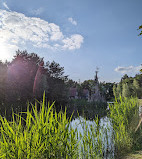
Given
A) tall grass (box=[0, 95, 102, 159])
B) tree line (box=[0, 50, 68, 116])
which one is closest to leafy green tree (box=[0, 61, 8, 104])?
tree line (box=[0, 50, 68, 116])

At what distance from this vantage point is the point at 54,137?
2.36m

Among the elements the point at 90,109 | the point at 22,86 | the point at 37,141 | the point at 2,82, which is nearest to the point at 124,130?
Result: the point at 37,141

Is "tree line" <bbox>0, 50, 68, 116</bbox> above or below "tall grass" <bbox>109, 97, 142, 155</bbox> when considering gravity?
above

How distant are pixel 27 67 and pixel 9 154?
17.9 metres

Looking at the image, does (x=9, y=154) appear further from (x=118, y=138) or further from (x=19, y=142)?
(x=118, y=138)

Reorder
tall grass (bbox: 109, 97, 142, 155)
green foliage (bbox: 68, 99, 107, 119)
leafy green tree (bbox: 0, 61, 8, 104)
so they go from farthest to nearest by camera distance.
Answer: green foliage (bbox: 68, 99, 107, 119) < leafy green tree (bbox: 0, 61, 8, 104) < tall grass (bbox: 109, 97, 142, 155)

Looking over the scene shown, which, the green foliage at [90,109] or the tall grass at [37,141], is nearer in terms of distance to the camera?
the tall grass at [37,141]

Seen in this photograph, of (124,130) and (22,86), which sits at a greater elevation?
(22,86)

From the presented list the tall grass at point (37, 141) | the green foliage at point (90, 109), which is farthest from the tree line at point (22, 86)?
the tall grass at point (37, 141)

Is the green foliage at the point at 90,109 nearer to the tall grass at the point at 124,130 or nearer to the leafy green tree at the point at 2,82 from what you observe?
the leafy green tree at the point at 2,82

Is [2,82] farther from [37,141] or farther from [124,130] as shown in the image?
[37,141]

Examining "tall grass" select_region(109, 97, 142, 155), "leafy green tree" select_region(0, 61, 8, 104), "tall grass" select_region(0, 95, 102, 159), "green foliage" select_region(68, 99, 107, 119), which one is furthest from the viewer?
"green foliage" select_region(68, 99, 107, 119)

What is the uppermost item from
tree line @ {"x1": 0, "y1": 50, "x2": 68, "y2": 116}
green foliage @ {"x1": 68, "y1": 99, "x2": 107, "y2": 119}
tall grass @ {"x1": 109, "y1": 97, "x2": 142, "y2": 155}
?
tree line @ {"x1": 0, "y1": 50, "x2": 68, "y2": 116}

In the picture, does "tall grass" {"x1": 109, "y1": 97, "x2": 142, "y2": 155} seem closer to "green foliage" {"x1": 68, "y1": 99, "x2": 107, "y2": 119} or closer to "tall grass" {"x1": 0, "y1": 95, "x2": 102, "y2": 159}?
"tall grass" {"x1": 0, "y1": 95, "x2": 102, "y2": 159}
